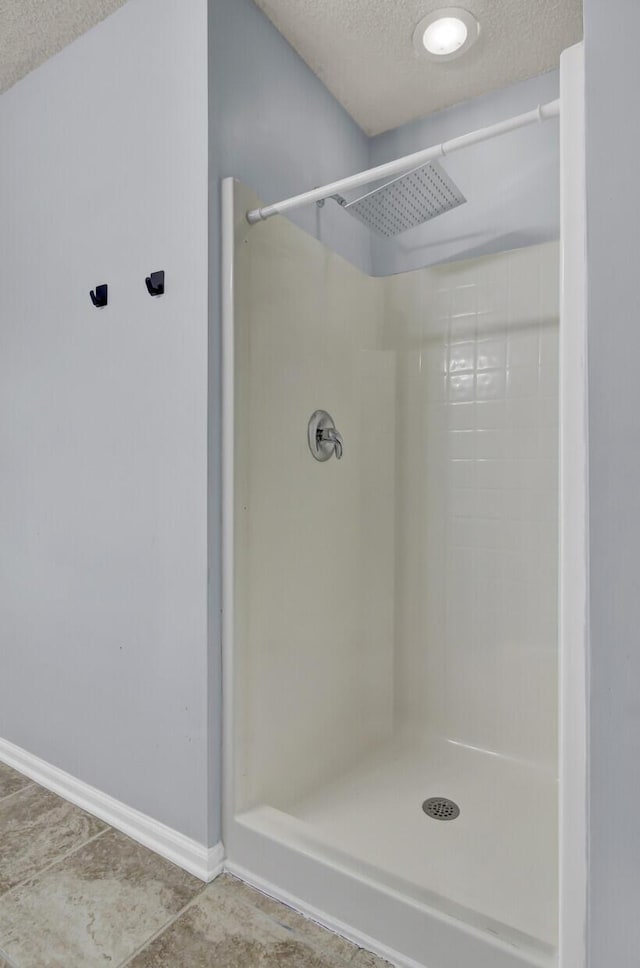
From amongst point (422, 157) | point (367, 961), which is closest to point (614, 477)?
point (422, 157)

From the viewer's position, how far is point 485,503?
2051 mm

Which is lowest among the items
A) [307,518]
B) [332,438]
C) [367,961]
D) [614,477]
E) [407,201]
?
[367,961]

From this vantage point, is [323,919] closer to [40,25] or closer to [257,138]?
[257,138]

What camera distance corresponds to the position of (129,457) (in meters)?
1.65

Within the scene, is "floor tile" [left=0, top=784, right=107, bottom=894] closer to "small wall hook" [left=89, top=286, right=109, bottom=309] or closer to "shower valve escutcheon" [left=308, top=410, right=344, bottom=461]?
"shower valve escutcheon" [left=308, top=410, right=344, bottom=461]

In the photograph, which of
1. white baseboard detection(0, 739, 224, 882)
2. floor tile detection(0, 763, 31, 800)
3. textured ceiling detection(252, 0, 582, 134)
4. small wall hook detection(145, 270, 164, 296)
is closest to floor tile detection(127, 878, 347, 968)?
white baseboard detection(0, 739, 224, 882)

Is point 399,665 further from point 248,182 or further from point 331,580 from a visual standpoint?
point 248,182

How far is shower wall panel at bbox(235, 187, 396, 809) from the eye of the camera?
1.57 m

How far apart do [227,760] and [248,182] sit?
158cm

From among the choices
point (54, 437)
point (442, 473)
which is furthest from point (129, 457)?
point (442, 473)

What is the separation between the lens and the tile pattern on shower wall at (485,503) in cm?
194

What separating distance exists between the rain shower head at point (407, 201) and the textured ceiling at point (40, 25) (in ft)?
2.92

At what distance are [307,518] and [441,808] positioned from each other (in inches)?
37.6

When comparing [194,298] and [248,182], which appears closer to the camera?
[194,298]
